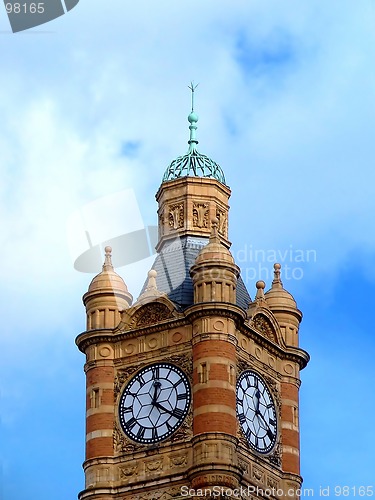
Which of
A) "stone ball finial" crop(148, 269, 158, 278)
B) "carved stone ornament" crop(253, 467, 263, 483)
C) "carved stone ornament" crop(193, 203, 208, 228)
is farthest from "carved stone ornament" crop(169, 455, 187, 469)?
"carved stone ornament" crop(193, 203, 208, 228)

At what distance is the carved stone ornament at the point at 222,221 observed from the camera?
7844 centimetres

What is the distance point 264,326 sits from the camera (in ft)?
249

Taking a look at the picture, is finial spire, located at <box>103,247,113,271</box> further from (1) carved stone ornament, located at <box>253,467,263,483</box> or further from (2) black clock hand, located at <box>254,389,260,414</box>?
(1) carved stone ornament, located at <box>253,467,263,483</box>

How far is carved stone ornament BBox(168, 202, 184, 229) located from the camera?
78312mm

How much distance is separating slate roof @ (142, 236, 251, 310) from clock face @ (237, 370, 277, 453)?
2.63m

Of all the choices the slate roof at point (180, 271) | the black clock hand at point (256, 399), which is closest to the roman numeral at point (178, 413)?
the black clock hand at point (256, 399)

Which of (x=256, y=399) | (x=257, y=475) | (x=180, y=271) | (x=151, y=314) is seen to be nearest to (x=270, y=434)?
(x=256, y=399)

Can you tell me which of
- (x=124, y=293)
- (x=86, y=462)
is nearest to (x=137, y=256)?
(x=124, y=293)

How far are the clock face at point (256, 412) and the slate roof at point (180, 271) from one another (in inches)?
103

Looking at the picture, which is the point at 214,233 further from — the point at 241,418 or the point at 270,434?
the point at 270,434

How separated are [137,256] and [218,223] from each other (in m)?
2.80

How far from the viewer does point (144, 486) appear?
7244 cm

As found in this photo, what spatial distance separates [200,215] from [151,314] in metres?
4.71

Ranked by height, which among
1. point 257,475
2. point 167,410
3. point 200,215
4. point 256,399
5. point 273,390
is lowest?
point 257,475
